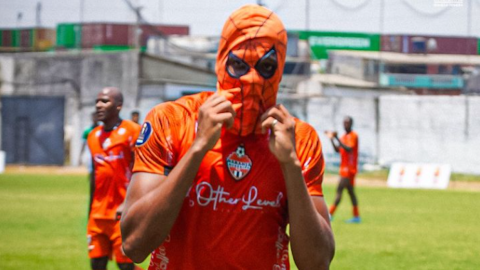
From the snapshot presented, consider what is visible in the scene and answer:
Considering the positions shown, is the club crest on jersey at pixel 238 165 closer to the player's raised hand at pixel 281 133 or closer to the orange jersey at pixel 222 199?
the orange jersey at pixel 222 199

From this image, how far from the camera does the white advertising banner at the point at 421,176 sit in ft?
107

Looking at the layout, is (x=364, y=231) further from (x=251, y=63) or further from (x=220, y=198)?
(x=251, y=63)

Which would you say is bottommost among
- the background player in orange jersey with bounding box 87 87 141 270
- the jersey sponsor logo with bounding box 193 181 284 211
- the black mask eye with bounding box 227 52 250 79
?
the background player in orange jersey with bounding box 87 87 141 270

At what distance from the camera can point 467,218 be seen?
19828mm

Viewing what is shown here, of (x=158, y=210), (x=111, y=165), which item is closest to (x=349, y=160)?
(x=111, y=165)

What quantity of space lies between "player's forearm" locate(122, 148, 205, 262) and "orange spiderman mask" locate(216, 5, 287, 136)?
28cm

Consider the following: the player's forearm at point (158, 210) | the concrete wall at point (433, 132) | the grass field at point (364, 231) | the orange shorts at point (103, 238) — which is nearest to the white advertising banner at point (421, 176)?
the concrete wall at point (433, 132)

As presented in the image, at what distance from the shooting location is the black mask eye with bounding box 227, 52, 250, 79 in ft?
10.4

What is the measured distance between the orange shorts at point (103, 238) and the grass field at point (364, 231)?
2.08 m

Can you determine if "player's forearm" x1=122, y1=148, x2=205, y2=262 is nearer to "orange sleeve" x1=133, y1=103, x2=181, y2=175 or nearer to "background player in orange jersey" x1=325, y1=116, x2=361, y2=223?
"orange sleeve" x1=133, y1=103, x2=181, y2=175

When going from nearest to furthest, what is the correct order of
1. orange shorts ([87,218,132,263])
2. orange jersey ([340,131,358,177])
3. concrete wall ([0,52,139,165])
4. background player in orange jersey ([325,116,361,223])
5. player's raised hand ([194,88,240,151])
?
1. player's raised hand ([194,88,240,151])
2. orange shorts ([87,218,132,263])
3. background player in orange jersey ([325,116,361,223])
4. orange jersey ([340,131,358,177])
5. concrete wall ([0,52,139,165])

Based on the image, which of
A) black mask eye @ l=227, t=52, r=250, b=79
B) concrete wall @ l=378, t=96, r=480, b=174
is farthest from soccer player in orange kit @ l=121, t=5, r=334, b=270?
concrete wall @ l=378, t=96, r=480, b=174

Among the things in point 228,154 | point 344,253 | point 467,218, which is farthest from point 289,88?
point 228,154

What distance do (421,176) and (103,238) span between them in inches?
978
